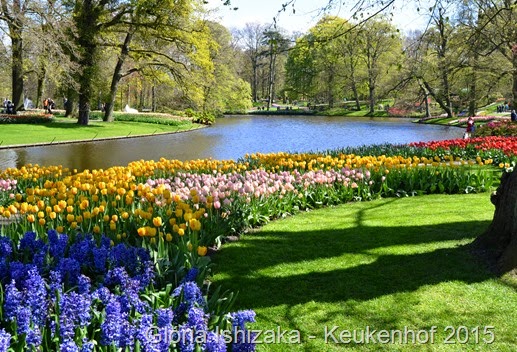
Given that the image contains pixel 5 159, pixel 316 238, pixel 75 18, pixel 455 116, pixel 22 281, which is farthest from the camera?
pixel 455 116

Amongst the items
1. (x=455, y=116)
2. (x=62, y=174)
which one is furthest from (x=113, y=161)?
(x=455, y=116)

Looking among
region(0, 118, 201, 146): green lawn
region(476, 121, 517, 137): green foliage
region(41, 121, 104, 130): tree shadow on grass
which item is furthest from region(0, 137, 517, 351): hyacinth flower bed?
region(41, 121, 104, 130): tree shadow on grass

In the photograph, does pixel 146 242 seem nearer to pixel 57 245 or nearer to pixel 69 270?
pixel 57 245

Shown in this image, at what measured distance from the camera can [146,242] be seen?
14.6 ft

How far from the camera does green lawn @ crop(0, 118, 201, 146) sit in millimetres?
22344

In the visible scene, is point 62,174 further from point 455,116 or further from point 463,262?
point 455,116

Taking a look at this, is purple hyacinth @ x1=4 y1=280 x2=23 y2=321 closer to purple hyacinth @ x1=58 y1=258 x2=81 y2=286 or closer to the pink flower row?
purple hyacinth @ x1=58 y1=258 x2=81 y2=286

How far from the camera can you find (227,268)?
194 inches

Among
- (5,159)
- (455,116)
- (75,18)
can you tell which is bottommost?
(5,159)

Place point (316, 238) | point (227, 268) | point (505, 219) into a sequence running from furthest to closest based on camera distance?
1. point (316, 238)
2. point (227, 268)
3. point (505, 219)

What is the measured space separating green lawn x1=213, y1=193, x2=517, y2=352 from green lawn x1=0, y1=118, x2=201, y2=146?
18.3 meters

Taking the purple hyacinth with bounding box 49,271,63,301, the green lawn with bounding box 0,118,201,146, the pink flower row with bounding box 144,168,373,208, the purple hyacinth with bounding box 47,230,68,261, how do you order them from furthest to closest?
the green lawn with bounding box 0,118,201,146 → the pink flower row with bounding box 144,168,373,208 → the purple hyacinth with bounding box 47,230,68,261 → the purple hyacinth with bounding box 49,271,63,301

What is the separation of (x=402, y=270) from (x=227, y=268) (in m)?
1.68

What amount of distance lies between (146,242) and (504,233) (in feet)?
10.7
